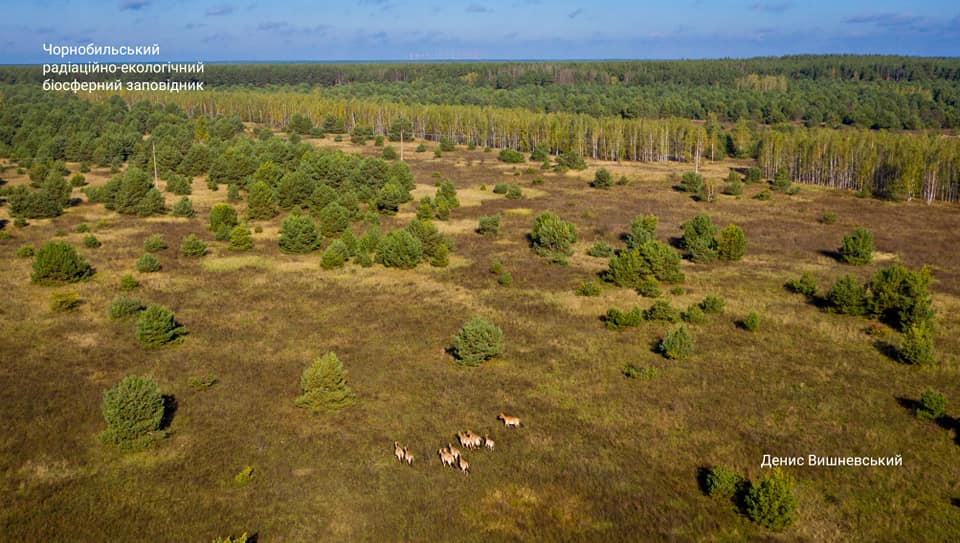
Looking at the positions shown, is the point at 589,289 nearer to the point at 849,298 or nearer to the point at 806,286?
the point at 806,286

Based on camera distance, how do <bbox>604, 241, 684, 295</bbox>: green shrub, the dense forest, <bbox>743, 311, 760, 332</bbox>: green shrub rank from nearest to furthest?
1. <bbox>743, 311, 760, 332</bbox>: green shrub
2. <bbox>604, 241, 684, 295</bbox>: green shrub
3. the dense forest

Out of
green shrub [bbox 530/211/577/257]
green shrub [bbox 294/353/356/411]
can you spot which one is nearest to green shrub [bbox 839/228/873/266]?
green shrub [bbox 530/211/577/257]

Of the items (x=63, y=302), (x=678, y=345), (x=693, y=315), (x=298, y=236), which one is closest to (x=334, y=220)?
(x=298, y=236)

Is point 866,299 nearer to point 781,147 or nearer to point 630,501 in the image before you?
point 630,501

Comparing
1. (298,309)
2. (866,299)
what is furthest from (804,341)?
(298,309)

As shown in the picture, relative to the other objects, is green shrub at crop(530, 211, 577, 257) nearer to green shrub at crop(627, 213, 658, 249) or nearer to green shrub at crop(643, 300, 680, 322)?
green shrub at crop(627, 213, 658, 249)
